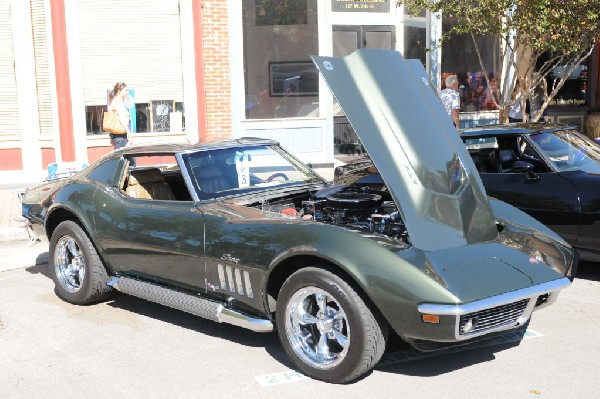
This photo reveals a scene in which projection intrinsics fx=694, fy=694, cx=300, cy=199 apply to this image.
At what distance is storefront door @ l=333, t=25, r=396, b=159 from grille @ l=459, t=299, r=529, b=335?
10.3m

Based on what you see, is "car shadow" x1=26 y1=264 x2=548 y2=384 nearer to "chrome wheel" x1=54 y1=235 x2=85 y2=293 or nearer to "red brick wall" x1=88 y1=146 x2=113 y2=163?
"chrome wheel" x1=54 y1=235 x2=85 y2=293

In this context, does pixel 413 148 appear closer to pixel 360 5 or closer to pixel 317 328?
pixel 317 328

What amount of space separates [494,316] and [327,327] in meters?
0.97

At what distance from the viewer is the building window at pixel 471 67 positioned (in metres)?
14.9

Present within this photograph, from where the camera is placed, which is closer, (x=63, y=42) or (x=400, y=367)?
(x=400, y=367)

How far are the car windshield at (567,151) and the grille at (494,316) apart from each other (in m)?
2.87

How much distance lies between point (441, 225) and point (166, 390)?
1975 mm

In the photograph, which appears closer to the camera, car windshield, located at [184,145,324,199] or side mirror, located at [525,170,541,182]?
car windshield, located at [184,145,324,199]

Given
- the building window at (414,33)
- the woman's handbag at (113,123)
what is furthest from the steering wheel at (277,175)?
the building window at (414,33)

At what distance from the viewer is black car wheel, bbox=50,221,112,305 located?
5801mm

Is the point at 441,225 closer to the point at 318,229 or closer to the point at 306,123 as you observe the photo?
the point at 318,229

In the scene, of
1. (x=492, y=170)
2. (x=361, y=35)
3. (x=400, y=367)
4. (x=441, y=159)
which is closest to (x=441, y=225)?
(x=441, y=159)

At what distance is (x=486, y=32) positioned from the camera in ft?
35.8

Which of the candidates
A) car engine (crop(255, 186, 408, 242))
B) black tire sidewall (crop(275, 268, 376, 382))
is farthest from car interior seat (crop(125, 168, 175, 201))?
black tire sidewall (crop(275, 268, 376, 382))
